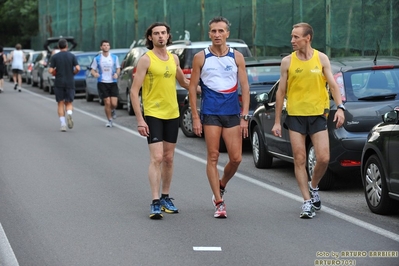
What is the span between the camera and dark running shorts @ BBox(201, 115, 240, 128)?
9.71 meters

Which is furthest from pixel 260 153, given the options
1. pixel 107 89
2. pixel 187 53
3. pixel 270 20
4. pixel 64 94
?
pixel 270 20

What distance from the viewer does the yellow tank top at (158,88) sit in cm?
977

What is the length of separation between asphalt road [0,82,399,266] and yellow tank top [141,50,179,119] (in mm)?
1046

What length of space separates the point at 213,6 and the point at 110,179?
2327 cm

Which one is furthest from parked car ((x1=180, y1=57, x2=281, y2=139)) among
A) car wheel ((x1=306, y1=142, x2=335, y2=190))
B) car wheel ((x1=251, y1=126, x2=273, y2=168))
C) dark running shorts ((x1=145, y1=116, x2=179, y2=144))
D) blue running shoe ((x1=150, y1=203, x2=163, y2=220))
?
blue running shoe ((x1=150, y1=203, x2=163, y2=220))

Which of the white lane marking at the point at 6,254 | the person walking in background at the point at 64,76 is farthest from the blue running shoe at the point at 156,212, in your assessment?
the person walking in background at the point at 64,76

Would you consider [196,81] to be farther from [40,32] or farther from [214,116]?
[40,32]

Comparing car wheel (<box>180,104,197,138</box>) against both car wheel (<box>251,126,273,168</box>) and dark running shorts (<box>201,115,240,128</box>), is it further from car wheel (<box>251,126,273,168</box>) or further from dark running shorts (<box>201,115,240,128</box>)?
dark running shorts (<box>201,115,240,128</box>)

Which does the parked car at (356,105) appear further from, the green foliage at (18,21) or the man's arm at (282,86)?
the green foliage at (18,21)

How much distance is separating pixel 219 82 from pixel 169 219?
4.62ft

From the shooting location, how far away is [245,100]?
967 centimetres

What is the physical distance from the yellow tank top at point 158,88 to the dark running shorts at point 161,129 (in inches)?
2.0

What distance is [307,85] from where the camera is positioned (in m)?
9.74

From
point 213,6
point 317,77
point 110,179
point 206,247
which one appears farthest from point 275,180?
point 213,6
